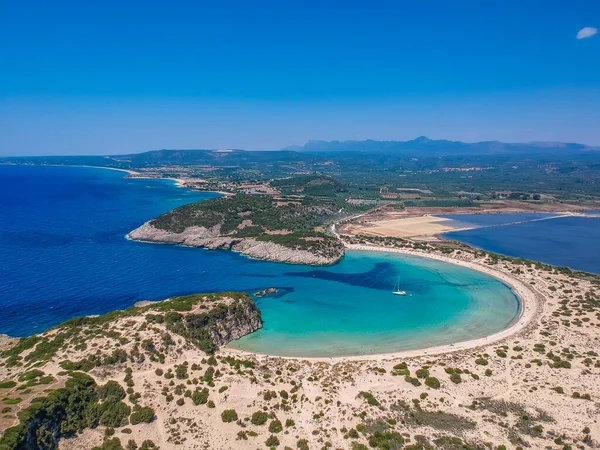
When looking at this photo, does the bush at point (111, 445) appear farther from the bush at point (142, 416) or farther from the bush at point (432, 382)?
the bush at point (432, 382)

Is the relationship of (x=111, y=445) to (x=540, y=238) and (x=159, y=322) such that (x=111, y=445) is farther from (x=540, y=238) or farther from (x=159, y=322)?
(x=540, y=238)

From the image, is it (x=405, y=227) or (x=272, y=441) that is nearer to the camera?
(x=272, y=441)

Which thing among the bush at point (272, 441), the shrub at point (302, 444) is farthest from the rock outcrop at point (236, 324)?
the shrub at point (302, 444)

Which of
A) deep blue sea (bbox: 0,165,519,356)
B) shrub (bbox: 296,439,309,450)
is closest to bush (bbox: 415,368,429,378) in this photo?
deep blue sea (bbox: 0,165,519,356)

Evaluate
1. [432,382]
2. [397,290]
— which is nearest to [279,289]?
[397,290]

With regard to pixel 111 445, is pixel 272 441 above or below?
below
